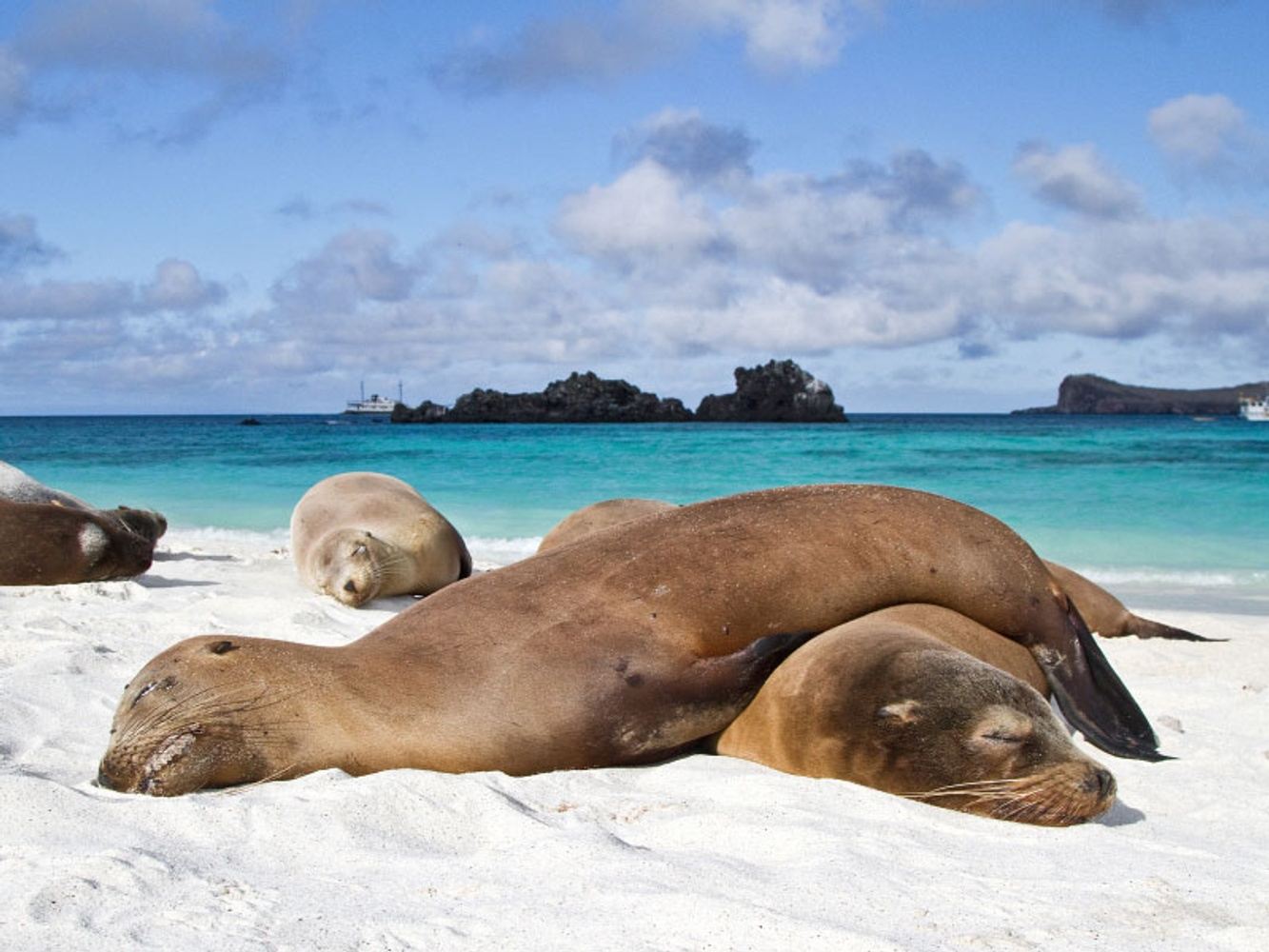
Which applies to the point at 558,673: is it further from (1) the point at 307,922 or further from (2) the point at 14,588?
(2) the point at 14,588

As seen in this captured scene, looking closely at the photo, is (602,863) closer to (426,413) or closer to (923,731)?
(923,731)

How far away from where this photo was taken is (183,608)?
6895mm

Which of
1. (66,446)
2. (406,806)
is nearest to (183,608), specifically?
(406,806)

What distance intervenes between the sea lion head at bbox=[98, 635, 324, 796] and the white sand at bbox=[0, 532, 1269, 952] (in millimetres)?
145

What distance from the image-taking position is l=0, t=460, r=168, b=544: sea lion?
8.76 metres

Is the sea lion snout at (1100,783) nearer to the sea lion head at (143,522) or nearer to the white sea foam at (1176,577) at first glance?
the sea lion head at (143,522)

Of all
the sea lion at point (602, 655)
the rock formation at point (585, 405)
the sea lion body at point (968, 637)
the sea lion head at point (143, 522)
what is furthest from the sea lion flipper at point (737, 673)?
the rock formation at point (585, 405)

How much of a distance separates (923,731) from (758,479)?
22.1 metres

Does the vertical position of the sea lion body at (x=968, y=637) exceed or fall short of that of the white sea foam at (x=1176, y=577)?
it exceeds it

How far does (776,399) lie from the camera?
75.9m

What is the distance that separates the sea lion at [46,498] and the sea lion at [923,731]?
6172mm

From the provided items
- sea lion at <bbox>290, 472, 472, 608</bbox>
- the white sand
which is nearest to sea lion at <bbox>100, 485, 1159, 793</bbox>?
the white sand

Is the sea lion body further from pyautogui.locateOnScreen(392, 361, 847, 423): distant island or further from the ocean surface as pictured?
pyautogui.locateOnScreen(392, 361, 847, 423): distant island

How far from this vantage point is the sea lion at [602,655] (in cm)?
358
